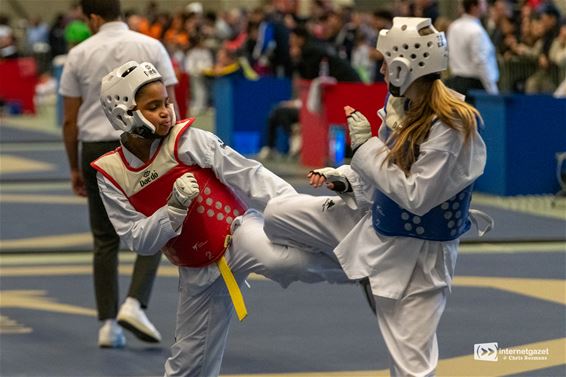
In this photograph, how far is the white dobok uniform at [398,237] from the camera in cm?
562

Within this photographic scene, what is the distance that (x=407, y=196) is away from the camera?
5594mm

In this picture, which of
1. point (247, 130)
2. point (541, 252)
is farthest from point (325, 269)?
point (247, 130)

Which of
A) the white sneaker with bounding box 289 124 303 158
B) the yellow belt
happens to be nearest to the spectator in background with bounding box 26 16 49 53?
the white sneaker with bounding box 289 124 303 158

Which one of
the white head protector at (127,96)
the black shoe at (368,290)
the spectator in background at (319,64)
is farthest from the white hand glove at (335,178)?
the spectator in background at (319,64)

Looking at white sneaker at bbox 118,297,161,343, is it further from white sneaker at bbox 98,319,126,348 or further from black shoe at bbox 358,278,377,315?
black shoe at bbox 358,278,377,315

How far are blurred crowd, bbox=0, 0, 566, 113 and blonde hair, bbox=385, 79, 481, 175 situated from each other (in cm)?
1461

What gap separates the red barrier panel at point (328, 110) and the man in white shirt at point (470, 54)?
108 centimetres

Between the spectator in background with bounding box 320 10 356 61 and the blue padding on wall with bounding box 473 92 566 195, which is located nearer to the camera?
the blue padding on wall with bounding box 473 92 566 195

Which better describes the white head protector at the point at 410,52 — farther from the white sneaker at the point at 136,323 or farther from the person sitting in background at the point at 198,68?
the person sitting in background at the point at 198,68

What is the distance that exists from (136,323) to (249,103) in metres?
14.1

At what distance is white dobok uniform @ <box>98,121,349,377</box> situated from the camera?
609 cm

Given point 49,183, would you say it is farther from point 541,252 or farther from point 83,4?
point 83,4

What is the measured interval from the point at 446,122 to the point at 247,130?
17.5 m

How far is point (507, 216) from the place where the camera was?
1526 cm
